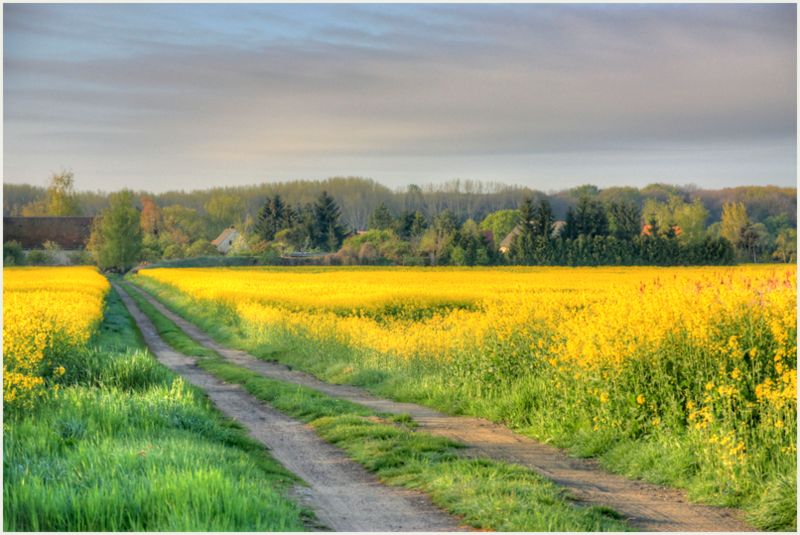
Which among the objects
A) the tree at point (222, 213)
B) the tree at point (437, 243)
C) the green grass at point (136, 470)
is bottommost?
the green grass at point (136, 470)

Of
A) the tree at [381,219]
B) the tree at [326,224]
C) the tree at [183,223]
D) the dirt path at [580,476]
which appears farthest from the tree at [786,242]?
the tree at [183,223]

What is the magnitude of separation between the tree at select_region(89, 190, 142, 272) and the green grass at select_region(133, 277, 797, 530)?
79.7 metres

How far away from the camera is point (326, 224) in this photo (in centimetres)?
12381

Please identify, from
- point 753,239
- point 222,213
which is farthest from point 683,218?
point 222,213

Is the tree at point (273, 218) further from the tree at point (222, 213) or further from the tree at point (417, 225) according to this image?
the tree at point (222, 213)

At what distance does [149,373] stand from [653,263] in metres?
75.3

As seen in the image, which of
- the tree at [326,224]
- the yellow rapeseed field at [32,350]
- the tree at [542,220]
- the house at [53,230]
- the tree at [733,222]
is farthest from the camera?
the house at [53,230]

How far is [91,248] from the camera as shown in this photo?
370ft

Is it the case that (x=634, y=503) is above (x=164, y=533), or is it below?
below

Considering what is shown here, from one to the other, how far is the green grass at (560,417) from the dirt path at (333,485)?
2814mm

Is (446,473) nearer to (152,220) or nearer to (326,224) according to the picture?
(326,224)

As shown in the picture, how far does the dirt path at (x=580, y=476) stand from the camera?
8.67m

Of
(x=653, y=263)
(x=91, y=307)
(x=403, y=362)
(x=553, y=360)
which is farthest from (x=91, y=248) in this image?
(x=553, y=360)

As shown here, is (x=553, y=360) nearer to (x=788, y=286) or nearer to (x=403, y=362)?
(x=788, y=286)
